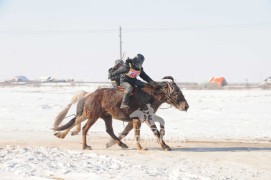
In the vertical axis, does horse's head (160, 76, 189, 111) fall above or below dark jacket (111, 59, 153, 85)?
below

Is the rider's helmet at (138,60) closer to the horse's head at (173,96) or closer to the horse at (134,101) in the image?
the horse at (134,101)

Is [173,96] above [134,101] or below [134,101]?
above

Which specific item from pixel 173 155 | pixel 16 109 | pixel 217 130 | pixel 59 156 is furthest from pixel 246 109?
pixel 59 156

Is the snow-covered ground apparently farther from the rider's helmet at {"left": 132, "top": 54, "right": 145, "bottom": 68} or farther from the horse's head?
the rider's helmet at {"left": 132, "top": 54, "right": 145, "bottom": 68}

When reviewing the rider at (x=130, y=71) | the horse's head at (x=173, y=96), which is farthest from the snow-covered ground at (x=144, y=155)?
the rider at (x=130, y=71)

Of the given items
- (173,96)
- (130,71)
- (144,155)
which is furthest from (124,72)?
(144,155)

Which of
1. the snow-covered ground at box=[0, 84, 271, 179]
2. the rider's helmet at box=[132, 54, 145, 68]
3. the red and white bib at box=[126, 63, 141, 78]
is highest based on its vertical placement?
the rider's helmet at box=[132, 54, 145, 68]

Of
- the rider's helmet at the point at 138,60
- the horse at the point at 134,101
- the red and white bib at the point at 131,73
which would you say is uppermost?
the rider's helmet at the point at 138,60

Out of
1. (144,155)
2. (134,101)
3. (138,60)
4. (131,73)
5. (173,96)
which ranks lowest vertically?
(144,155)

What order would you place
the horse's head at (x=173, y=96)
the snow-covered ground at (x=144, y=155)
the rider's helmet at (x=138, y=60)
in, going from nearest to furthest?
the snow-covered ground at (x=144, y=155) → the rider's helmet at (x=138, y=60) → the horse's head at (x=173, y=96)

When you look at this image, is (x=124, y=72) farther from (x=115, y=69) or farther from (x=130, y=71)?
Answer: (x=115, y=69)

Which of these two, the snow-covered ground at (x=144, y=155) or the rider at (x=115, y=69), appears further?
the rider at (x=115, y=69)

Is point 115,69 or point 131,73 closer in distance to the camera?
point 131,73

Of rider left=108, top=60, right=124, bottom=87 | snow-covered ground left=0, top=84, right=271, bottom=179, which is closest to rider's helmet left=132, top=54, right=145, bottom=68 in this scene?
rider left=108, top=60, right=124, bottom=87
